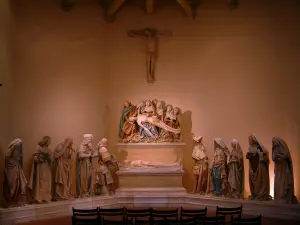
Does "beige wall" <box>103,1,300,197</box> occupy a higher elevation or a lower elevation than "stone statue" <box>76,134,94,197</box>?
higher

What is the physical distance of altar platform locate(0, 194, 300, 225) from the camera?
934 centimetres

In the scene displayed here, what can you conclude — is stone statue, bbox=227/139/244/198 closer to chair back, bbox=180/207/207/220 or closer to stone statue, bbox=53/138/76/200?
chair back, bbox=180/207/207/220

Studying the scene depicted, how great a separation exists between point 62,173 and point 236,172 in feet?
13.9

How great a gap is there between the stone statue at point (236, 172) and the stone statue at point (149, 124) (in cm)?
189

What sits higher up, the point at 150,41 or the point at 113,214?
the point at 150,41

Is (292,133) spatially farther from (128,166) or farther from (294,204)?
(128,166)

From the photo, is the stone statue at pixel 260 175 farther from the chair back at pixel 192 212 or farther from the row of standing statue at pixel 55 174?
the row of standing statue at pixel 55 174

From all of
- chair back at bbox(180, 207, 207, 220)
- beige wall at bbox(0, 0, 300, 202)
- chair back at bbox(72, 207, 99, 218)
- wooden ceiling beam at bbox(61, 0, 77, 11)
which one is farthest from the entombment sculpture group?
wooden ceiling beam at bbox(61, 0, 77, 11)

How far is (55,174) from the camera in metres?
10.3

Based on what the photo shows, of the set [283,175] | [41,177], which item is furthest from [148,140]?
[283,175]

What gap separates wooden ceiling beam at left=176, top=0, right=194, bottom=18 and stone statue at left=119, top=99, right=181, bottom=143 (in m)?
3.08

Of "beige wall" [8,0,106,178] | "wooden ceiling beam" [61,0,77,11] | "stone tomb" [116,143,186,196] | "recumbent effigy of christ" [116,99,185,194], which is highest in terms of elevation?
"wooden ceiling beam" [61,0,77,11]

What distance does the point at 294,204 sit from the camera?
9523 millimetres

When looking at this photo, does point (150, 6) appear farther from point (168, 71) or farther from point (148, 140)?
point (148, 140)
